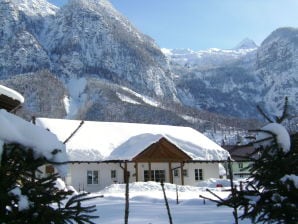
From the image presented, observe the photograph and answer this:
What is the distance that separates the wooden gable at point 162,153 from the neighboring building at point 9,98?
28.6m

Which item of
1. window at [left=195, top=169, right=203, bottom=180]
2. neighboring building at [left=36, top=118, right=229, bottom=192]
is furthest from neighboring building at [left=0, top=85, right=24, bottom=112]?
window at [left=195, top=169, right=203, bottom=180]

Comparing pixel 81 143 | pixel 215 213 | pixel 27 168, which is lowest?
pixel 215 213

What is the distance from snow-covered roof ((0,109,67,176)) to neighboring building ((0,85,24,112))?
5171 mm

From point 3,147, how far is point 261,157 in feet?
8.59

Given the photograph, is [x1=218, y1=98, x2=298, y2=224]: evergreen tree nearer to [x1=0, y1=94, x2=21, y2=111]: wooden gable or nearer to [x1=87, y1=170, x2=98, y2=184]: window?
[x1=0, y1=94, x2=21, y2=111]: wooden gable

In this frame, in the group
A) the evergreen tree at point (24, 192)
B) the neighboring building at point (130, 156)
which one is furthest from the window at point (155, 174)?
the evergreen tree at point (24, 192)

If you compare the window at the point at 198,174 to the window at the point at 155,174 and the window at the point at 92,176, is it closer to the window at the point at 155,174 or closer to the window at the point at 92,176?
the window at the point at 155,174

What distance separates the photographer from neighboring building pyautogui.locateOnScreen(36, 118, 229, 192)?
3841 cm

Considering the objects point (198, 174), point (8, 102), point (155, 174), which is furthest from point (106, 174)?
point (8, 102)

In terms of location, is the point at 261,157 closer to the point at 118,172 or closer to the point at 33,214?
the point at 33,214

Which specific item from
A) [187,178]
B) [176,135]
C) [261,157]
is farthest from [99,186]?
[261,157]

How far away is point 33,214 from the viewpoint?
370 centimetres

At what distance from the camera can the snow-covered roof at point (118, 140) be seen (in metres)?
39.3

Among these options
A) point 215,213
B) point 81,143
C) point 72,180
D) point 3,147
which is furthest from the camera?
point 81,143
